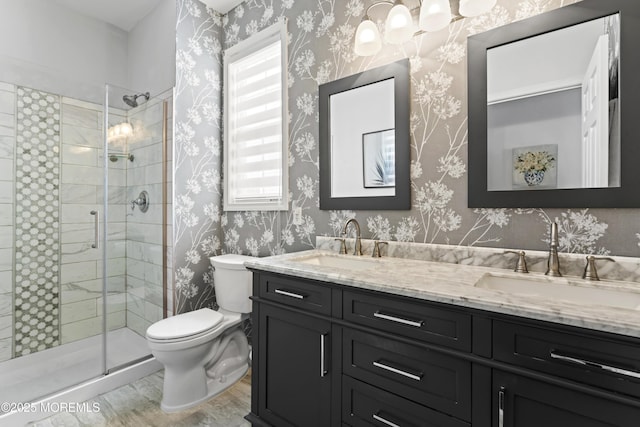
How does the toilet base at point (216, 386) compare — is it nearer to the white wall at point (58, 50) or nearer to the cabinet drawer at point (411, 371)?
the cabinet drawer at point (411, 371)

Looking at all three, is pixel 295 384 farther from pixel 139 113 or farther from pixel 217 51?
pixel 217 51

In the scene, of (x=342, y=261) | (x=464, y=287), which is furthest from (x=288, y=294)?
(x=464, y=287)

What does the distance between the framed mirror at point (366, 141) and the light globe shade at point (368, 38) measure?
0.38ft

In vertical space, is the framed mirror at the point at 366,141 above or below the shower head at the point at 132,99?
below

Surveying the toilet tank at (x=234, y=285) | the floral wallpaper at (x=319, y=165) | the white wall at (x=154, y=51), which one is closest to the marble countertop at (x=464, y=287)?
the floral wallpaper at (x=319, y=165)

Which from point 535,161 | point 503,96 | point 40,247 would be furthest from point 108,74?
point 535,161

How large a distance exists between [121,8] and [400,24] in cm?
254

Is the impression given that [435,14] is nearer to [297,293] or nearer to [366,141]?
[366,141]

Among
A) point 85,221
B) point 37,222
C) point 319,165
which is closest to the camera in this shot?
point 319,165

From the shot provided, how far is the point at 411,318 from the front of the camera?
1.10m

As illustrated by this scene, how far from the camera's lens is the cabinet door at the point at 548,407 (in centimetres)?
79

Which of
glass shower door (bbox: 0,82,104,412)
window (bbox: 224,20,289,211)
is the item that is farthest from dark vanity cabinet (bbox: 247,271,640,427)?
glass shower door (bbox: 0,82,104,412)

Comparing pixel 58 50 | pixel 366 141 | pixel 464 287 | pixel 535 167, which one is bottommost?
pixel 464 287

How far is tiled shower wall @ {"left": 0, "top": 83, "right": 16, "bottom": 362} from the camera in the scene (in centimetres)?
204
